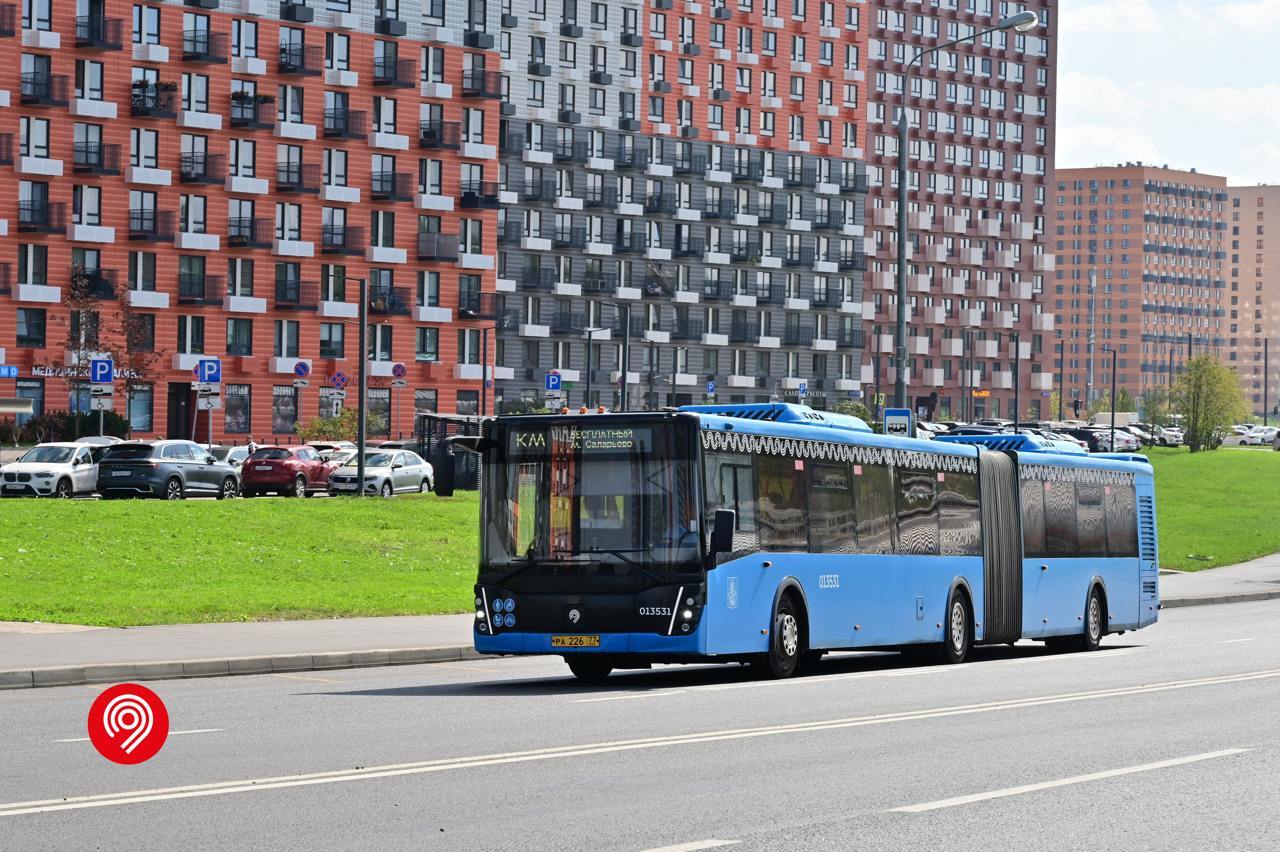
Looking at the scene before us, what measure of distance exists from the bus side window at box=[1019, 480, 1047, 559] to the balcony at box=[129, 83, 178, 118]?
70.9 m

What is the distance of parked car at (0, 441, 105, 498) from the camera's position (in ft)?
165

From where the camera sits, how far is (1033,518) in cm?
2819

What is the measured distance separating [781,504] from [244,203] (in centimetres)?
7908

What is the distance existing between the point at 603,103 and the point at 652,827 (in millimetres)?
117493

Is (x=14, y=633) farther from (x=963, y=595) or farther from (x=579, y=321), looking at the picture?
(x=579, y=321)

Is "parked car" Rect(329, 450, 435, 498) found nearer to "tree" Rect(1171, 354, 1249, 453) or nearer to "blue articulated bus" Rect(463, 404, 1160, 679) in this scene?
"blue articulated bus" Rect(463, 404, 1160, 679)

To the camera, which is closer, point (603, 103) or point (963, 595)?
point (963, 595)

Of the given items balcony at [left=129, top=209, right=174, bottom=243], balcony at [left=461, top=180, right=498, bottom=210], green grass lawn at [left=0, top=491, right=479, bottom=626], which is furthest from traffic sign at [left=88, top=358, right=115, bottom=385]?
balcony at [left=461, top=180, right=498, bottom=210]

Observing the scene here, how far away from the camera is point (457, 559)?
36.8m

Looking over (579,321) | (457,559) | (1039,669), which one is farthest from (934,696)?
(579,321)

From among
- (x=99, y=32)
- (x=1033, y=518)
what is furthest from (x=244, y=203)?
(x=1033, y=518)

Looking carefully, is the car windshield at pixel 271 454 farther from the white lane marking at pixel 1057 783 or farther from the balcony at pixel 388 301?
the white lane marking at pixel 1057 783

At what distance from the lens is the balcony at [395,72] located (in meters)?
100

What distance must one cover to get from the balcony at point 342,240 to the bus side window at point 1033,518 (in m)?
74.7
